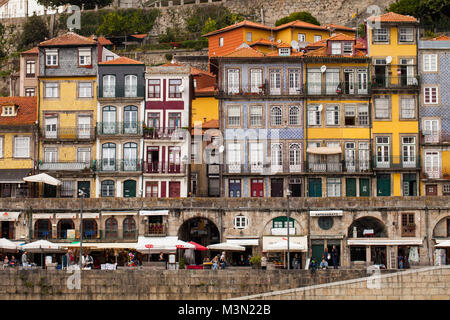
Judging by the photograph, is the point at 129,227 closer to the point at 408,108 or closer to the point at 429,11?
the point at 408,108

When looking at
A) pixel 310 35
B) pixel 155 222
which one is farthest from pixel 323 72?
pixel 310 35

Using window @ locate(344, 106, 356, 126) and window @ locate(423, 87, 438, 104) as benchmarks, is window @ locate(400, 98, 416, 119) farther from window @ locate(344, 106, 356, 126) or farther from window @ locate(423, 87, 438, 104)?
window @ locate(344, 106, 356, 126)

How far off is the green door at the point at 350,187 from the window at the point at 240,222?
8.04 metres

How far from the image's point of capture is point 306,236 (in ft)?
170

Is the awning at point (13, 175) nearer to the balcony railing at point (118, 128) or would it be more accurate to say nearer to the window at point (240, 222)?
the balcony railing at point (118, 128)

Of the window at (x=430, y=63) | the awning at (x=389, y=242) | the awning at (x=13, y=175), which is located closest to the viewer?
the awning at (x=389, y=242)

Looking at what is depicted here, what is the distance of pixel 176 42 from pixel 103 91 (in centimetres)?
3245

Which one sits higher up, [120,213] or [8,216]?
[120,213]

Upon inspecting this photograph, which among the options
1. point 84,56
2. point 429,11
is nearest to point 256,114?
point 84,56

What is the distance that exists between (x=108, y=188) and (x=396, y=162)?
56.7ft

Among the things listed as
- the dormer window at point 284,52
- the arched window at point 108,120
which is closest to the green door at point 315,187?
the dormer window at point 284,52

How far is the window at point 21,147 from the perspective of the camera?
58562 millimetres

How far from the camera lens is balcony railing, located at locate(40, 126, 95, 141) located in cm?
5875

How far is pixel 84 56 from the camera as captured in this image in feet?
197
